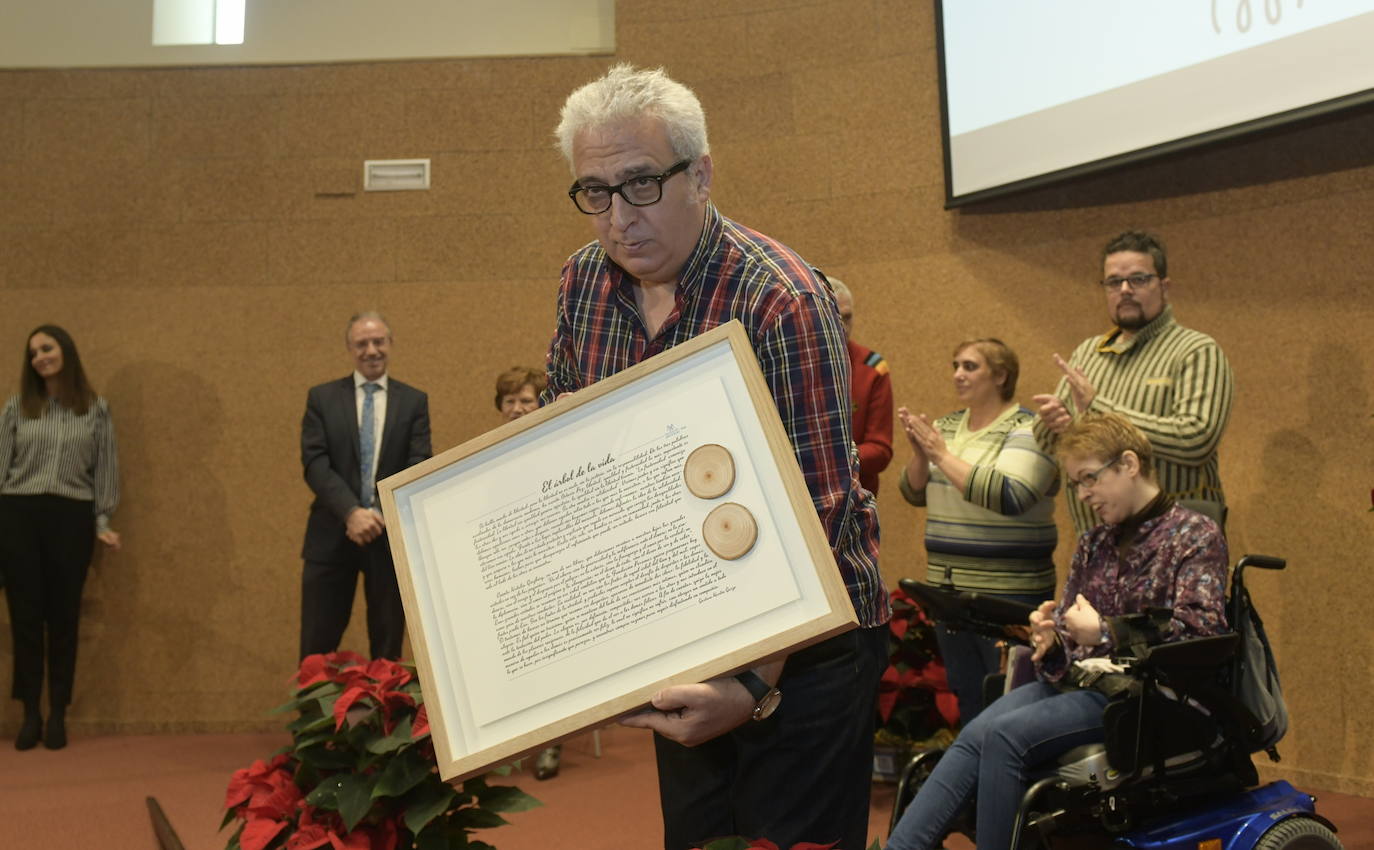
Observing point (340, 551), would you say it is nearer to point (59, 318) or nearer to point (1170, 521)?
point (59, 318)

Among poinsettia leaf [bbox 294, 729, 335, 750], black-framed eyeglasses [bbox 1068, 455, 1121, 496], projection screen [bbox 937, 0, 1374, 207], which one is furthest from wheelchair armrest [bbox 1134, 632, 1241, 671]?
projection screen [bbox 937, 0, 1374, 207]

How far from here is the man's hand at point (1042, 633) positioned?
269 centimetres

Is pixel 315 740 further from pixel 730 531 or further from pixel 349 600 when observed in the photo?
pixel 349 600

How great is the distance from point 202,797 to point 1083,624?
313 cm

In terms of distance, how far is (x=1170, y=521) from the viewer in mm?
A: 2652

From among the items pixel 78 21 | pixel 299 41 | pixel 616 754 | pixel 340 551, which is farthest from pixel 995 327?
pixel 78 21

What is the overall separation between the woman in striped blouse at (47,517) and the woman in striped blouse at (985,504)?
3617mm

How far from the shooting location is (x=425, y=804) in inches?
80.0

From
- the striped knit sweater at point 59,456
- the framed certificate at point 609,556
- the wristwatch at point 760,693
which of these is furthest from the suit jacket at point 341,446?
the wristwatch at point 760,693

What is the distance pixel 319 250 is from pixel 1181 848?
14.7 ft

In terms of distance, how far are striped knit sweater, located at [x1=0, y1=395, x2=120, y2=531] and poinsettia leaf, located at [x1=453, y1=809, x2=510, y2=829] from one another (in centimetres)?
372

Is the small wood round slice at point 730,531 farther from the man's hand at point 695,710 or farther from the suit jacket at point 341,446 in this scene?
the suit jacket at point 341,446

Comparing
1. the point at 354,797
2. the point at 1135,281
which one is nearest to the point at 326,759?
the point at 354,797

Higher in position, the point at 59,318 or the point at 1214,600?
the point at 59,318
